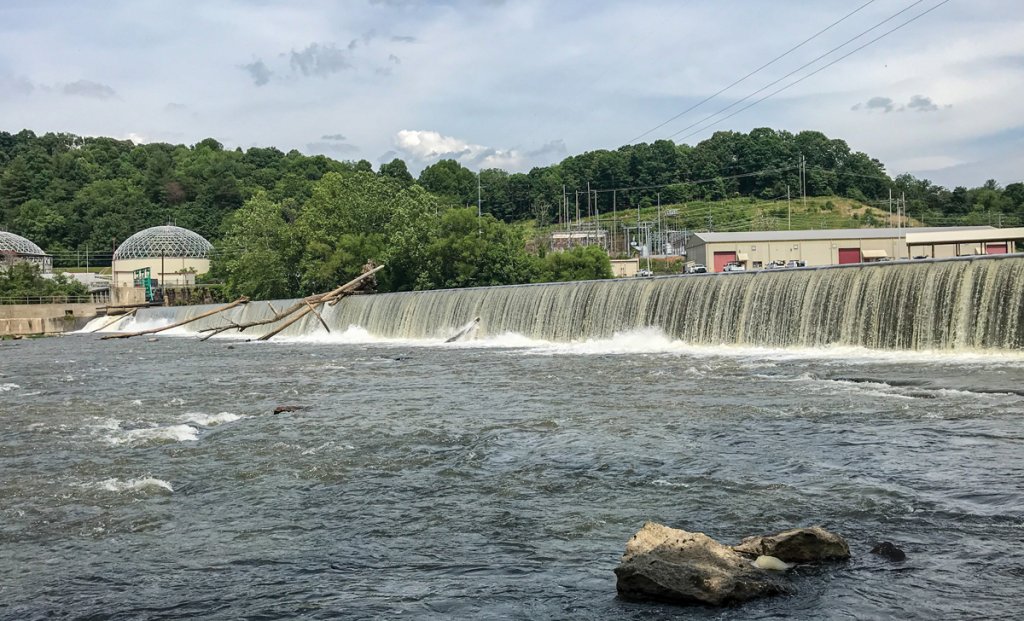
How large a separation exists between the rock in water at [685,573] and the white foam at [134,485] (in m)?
6.26

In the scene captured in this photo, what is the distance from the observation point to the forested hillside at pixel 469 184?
5910 inches

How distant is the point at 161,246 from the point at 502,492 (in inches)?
5027

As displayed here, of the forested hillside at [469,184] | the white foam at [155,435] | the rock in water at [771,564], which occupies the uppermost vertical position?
the forested hillside at [469,184]

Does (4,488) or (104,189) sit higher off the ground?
(104,189)

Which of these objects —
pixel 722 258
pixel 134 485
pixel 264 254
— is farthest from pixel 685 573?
pixel 264 254

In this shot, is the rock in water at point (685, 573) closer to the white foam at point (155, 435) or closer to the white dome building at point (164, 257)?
the white foam at point (155, 435)

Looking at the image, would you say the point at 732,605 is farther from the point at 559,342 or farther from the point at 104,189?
the point at 104,189

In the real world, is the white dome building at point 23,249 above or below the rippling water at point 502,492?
above

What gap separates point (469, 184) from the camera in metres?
177

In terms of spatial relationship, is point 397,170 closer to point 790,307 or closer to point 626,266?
point 626,266

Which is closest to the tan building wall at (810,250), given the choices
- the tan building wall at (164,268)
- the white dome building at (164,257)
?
the white dome building at (164,257)

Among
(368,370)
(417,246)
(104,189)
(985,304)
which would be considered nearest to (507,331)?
(368,370)

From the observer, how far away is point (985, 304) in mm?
21719

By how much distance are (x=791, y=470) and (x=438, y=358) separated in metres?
20.9
